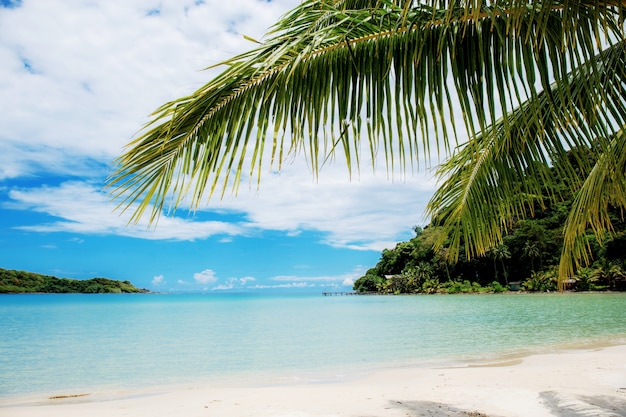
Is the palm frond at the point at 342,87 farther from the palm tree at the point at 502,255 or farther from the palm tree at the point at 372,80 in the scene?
the palm tree at the point at 502,255

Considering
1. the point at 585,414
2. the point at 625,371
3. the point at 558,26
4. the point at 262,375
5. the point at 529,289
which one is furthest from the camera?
the point at 529,289

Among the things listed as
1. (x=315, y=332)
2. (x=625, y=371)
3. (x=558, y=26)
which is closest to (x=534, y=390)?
(x=625, y=371)

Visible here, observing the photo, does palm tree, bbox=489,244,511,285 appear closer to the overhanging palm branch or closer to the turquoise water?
the turquoise water

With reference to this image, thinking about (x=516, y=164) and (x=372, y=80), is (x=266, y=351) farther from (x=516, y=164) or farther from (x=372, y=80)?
(x=372, y=80)

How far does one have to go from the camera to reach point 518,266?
50.6 metres

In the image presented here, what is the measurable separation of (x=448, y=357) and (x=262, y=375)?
3.90 metres

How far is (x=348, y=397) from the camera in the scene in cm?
543

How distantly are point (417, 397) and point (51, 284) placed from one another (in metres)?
147

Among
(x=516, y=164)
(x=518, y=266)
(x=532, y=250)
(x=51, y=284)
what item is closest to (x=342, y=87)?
(x=516, y=164)

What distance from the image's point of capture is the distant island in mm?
119750

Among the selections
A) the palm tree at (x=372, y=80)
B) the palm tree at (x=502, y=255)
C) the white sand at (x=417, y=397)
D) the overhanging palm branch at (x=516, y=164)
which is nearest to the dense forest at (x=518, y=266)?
the palm tree at (x=502, y=255)

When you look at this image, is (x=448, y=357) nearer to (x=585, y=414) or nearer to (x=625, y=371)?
(x=625, y=371)

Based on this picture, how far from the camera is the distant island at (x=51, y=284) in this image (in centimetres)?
11975

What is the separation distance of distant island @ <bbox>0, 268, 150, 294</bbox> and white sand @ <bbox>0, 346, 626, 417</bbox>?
131482mm
